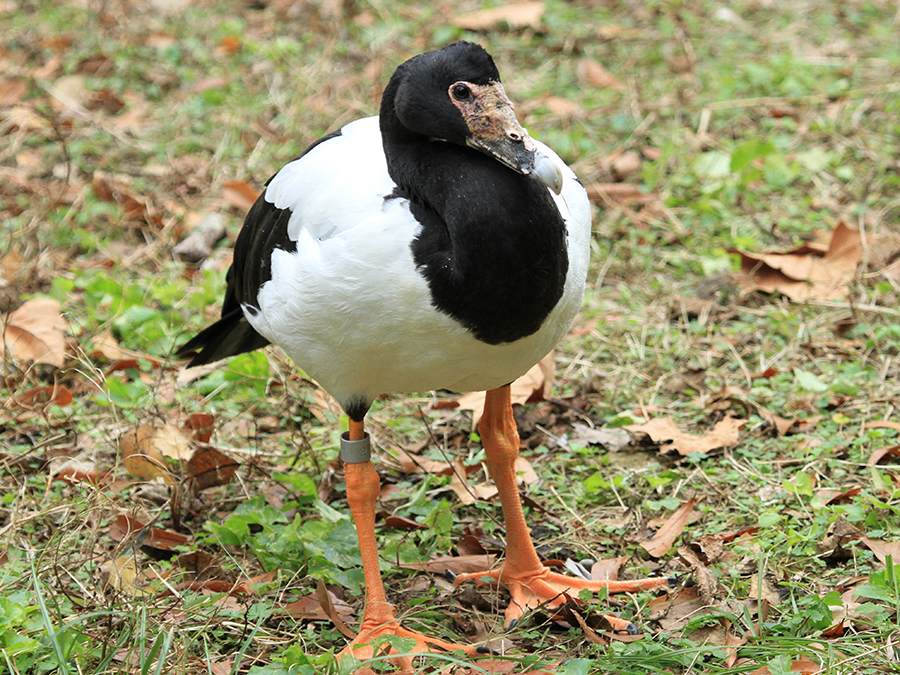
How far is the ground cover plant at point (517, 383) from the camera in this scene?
306 cm

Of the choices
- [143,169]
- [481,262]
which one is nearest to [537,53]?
[143,169]

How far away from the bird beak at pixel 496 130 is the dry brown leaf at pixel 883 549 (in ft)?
5.03

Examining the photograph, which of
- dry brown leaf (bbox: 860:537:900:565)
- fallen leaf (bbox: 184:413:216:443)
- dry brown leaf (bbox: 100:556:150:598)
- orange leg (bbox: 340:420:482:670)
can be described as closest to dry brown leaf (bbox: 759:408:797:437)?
dry brown leaf (bbox: 860:537:900:565)

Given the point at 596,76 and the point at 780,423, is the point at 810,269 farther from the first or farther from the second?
the point at 596,76

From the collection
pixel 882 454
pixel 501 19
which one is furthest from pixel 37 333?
pixel 501 19

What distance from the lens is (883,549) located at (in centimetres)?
306

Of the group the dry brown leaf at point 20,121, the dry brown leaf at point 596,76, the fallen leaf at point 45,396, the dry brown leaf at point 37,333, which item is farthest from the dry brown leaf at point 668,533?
the dry brown leaf at point 20,121

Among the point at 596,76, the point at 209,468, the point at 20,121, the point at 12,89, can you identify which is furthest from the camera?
the point at 12,89

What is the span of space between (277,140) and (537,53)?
1957 mm

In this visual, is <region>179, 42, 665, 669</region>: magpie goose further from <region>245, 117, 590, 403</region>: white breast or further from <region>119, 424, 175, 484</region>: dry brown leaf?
<region>119, 424, 175, 484</region>: dry brown leaf

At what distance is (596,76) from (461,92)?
160 inches

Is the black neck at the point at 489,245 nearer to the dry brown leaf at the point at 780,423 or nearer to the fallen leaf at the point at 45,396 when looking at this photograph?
the dry brown leaf at the point at 780,423

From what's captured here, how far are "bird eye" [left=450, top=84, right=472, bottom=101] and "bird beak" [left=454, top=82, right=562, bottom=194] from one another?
0.01 m

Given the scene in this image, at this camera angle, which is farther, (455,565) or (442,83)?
(455,565)
